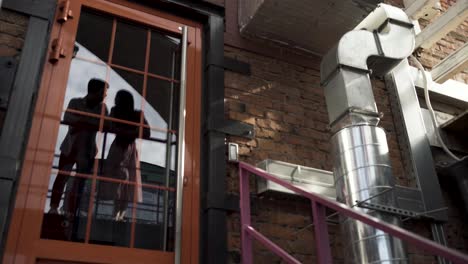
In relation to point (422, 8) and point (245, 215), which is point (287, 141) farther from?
point (422, 8)

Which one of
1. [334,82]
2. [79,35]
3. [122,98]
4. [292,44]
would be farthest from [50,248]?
[292,44]

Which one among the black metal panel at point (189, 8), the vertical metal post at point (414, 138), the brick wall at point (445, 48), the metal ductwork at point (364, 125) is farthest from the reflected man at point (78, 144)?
the brick wall at point (445, 48)

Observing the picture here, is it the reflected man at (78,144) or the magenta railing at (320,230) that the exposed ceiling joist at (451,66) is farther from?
the reflected man at (78,144)

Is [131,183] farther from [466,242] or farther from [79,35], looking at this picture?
[466,242]

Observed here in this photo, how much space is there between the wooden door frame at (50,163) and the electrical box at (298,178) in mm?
457

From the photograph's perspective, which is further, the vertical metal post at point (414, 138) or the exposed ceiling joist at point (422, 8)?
the exposed ceiling joist at point (422, 8)

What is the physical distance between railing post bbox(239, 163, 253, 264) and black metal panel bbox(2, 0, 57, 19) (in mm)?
1636

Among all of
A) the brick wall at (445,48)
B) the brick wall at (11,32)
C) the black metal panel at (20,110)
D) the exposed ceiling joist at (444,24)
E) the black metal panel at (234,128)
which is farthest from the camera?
the brick wall at (445,48)

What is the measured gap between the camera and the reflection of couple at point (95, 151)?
287 cm

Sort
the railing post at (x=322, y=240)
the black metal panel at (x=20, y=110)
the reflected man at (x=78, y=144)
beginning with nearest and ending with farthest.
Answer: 1. the railing post at (x=322, y=240)
2. the black metal panel at (x=20, y=110)
3. the reflected man at (x=78, y=144)

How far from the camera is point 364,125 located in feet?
10.5

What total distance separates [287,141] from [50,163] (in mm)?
1708

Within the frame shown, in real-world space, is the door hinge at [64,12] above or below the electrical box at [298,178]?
above

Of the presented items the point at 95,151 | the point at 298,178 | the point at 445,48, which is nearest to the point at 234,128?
the point at 298,178
